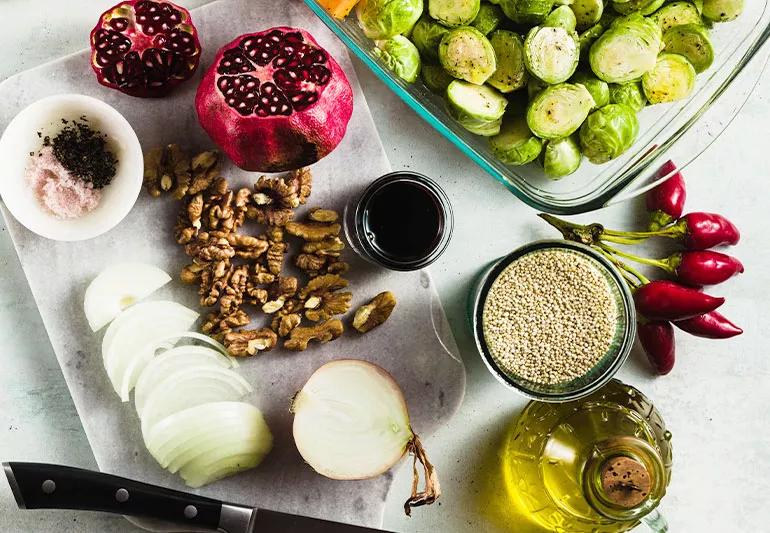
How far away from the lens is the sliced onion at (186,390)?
1.54 metres

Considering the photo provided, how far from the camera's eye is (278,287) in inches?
63.5

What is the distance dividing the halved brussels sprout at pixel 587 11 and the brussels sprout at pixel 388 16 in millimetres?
281

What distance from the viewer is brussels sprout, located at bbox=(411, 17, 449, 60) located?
144 cm

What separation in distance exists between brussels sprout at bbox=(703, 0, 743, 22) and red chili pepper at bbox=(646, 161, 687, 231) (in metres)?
0.32

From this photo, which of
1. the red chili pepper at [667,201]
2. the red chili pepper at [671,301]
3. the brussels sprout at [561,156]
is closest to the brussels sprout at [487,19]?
the brussels sprout at [561,156]

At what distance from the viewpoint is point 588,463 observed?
137cm

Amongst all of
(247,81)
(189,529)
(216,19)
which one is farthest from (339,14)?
(189,529)

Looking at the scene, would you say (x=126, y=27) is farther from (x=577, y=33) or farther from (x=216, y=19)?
(x=577, y=33)

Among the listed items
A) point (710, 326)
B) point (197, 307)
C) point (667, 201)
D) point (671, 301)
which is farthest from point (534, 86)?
point (197, 307)

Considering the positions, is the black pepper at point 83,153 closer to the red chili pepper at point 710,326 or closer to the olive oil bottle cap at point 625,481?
the olive oil bottle cap at point 625,481

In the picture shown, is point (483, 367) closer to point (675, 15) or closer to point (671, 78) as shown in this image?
point (671, 78)

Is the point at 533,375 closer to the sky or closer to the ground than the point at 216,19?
closer to the ground

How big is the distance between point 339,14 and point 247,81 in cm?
21

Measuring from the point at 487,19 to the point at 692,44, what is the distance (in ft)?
1.23
